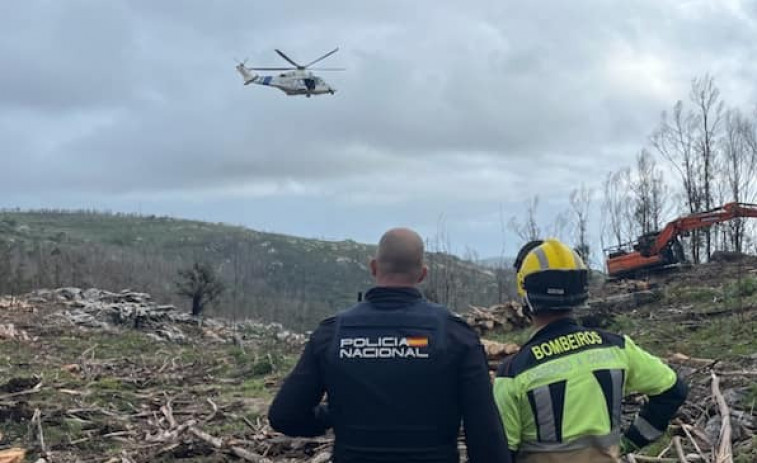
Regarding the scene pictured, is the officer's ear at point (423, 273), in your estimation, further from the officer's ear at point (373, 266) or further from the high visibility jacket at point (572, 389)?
the high visibility jacket at point (572, 389)

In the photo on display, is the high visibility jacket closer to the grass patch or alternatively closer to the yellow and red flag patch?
the yellow and red flag patch

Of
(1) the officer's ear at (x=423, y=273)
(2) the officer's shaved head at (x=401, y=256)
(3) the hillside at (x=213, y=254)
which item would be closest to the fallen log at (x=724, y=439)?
(1) the officer's ear at (x=423, y=273)

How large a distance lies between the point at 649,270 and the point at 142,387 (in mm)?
16762

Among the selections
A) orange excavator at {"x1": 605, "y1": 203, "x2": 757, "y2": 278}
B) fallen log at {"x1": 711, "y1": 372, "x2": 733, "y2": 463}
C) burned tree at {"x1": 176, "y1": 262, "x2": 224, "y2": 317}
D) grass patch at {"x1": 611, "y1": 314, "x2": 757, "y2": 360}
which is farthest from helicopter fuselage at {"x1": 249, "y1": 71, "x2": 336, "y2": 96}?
fallen log at {"x1": 711, "y1": 372, "x2": 733, "y2": 463}

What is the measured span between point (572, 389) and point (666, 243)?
22714 mm

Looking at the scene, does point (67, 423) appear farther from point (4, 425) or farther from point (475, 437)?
point (475, 437)

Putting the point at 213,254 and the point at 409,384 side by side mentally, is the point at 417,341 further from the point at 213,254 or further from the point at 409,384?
the point at 213,254

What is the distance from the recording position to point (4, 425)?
968 cm

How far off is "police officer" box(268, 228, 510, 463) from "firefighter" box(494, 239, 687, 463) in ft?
0.46

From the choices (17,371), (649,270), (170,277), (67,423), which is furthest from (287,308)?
(67,423)

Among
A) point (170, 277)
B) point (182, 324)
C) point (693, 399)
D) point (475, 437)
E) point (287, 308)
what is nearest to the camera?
point (475, 437)

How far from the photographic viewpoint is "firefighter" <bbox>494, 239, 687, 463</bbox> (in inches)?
127

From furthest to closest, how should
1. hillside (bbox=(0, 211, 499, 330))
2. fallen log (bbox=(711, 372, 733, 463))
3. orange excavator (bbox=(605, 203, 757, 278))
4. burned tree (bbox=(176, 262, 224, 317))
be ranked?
hillside (bbox=(0, 211, 499, 330)) < burned tree (bbox=(176, 262, 224, 317)) < orange excavator (bbox=(605, 203, 757, 278)) < fallen log (bbox=(711, 372, 733, 463))

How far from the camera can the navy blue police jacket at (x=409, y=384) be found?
3260 mm
